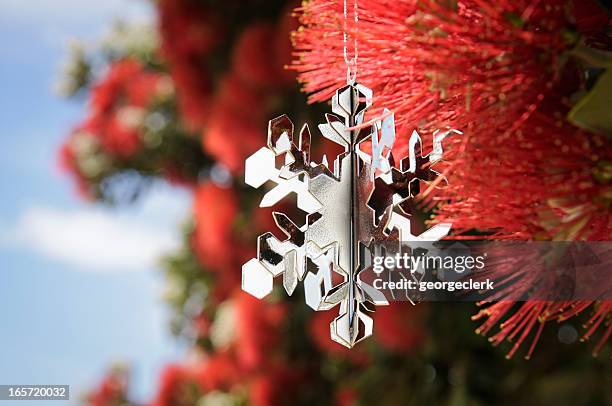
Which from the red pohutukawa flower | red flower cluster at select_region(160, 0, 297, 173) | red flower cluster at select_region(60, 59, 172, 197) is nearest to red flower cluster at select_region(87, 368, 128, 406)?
red flower cluster at select_region(60, 59, 172, 197)

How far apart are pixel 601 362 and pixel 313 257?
845 millimetres

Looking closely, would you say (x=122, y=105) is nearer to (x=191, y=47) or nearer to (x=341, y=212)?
(x=191, y=47)

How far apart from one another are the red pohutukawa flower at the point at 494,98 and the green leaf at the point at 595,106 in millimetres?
13

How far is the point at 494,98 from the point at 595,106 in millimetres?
41

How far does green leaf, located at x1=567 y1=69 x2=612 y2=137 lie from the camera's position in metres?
0.36

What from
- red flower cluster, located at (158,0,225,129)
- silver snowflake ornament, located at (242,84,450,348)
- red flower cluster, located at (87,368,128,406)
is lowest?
red flower cluster, located at (87,368,128,406)

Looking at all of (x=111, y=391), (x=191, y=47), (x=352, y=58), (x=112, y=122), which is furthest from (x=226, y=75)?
(x=352, y=58)

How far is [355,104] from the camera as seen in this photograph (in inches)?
15.4

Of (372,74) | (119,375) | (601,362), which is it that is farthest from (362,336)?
(119,375)

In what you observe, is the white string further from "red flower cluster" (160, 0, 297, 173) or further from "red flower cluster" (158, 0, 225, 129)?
"red flower cluster" (158, 0, 225, 129)

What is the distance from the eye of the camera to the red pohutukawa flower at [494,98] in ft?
1.16

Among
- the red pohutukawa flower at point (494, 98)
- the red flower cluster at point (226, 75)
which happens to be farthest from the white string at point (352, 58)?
the red flower cluster at point (226, 75)

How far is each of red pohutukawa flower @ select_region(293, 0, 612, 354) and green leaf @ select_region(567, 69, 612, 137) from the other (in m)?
0.01

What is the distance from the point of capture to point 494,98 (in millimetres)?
369
